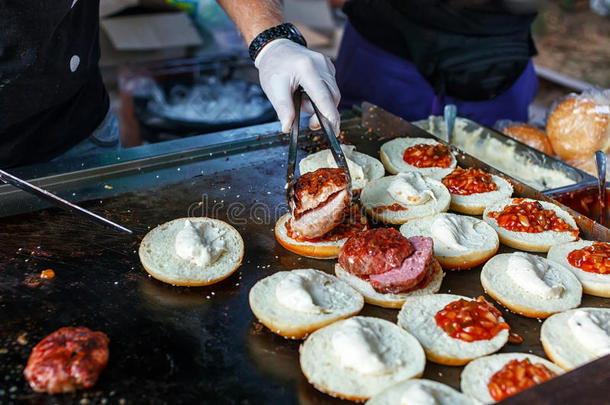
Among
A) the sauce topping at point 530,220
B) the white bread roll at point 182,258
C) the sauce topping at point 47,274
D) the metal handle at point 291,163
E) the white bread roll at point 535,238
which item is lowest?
the sauce topping at point 47,274

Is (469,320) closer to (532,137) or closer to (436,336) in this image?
(436,336)

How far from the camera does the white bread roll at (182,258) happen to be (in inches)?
105

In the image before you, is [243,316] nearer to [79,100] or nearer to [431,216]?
[431,216]

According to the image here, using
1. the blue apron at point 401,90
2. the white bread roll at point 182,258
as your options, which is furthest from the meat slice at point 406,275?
the blue apron at point 401,90

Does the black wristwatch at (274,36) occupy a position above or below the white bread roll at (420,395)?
above

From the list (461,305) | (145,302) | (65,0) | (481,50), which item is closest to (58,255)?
(145,302)

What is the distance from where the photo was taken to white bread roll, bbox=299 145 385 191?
351 centimetres

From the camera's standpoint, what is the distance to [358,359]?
6.93 feet

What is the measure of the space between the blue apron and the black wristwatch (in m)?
1.56

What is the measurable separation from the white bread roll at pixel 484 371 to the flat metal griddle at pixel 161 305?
0.24 ft

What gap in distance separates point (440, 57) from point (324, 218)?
2.46m

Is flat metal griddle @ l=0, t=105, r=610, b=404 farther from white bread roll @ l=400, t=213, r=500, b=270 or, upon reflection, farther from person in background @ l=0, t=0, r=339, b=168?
person in background @ l=0, t=0, r=339, b=168

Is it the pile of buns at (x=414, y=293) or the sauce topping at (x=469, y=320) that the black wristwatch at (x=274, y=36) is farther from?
the sauce topping at (x=469, y=320)

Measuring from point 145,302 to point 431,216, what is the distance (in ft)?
5.45
